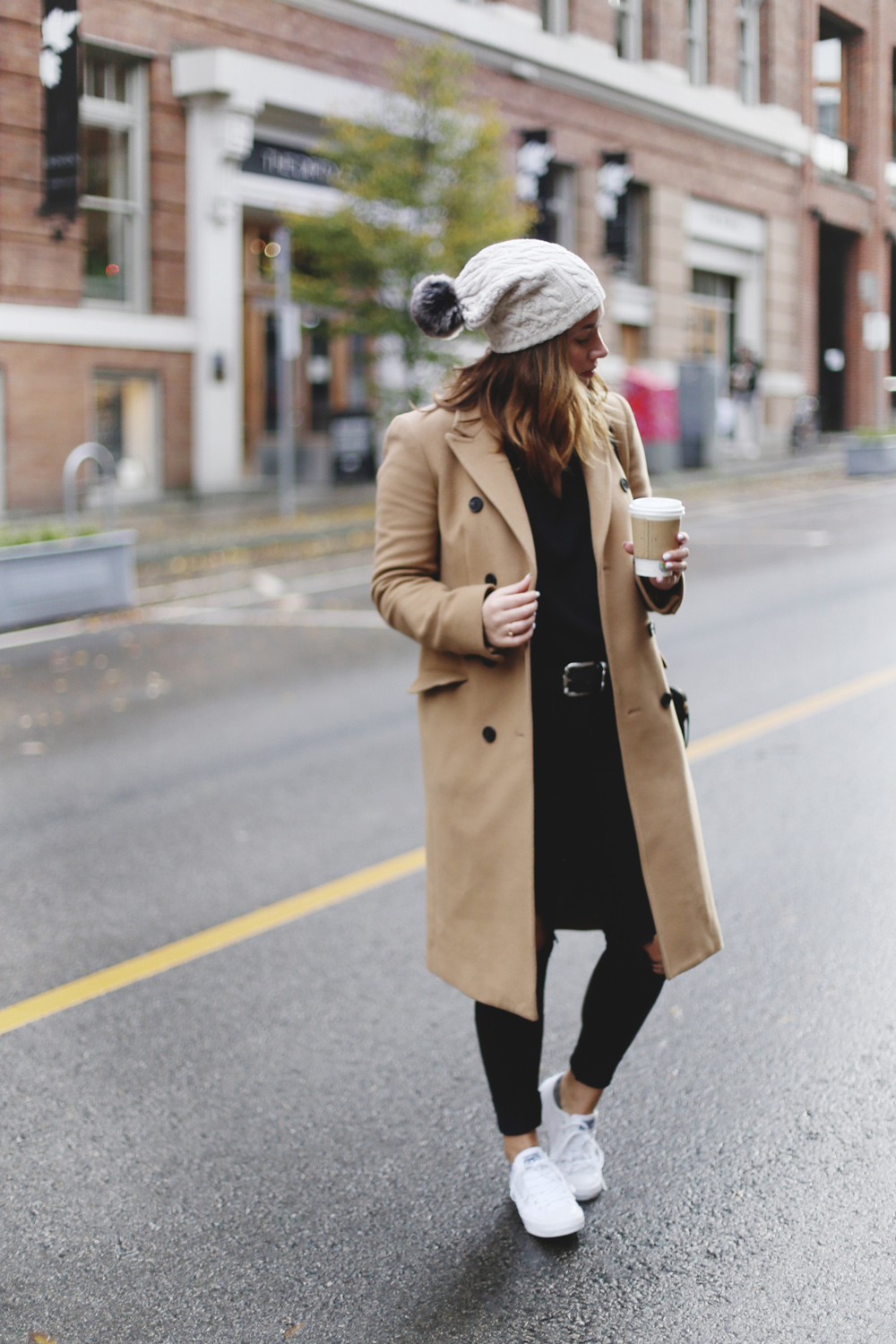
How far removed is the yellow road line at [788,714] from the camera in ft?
22.6

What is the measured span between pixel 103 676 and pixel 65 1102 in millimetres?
5932

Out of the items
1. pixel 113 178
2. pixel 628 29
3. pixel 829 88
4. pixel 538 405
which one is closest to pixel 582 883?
pixel 538 405

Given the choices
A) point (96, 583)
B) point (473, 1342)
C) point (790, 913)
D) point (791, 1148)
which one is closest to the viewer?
point (473, 1342)

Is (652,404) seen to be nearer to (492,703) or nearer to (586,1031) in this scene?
(586,1031)

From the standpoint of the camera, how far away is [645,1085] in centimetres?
361

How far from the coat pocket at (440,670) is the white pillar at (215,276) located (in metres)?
18.1

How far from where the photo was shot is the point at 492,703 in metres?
2.81

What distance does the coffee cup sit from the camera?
2615 millimetres

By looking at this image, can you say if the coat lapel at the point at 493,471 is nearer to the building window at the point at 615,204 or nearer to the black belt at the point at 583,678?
the black belt at the point at 583,678

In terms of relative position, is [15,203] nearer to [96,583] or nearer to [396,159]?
[396,159]

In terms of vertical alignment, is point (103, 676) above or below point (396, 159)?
below

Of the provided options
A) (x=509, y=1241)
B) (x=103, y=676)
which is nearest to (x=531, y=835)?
(x=509, y=1241)

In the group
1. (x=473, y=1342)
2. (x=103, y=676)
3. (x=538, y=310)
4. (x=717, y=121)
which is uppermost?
(x=717, y=121)

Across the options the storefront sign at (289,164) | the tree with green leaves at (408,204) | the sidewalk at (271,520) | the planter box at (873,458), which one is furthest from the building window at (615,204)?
the tree with green leaves at (408,204)
